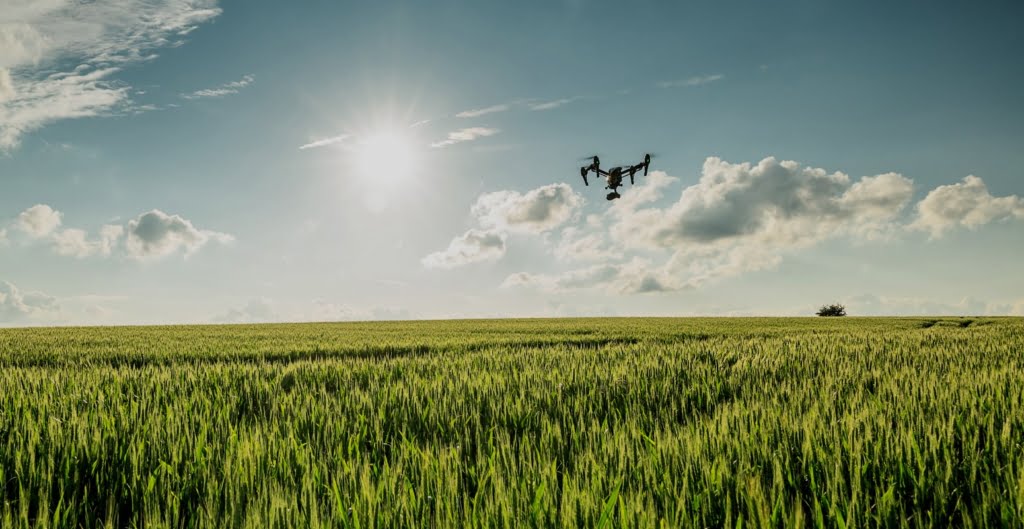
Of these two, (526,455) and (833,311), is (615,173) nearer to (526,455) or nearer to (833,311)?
(526,455)

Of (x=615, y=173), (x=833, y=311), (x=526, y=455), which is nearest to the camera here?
→ (x=526, y=455)

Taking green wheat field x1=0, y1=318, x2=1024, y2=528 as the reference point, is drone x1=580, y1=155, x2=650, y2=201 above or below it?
above

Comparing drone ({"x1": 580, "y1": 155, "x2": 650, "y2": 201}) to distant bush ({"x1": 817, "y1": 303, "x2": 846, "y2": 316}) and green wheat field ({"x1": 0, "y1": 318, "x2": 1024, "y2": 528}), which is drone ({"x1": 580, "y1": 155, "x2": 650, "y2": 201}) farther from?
distant bush ({"x1": 817, "y1": 303, "x2": 846, "y2": 316})

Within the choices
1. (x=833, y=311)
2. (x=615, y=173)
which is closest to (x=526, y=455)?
(x=615, y=173)

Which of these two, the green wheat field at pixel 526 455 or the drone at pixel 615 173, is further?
the drone at pixel 615 173

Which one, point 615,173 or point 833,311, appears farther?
point 833,311

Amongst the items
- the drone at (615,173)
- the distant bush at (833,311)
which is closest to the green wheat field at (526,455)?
the drone at (615,173)

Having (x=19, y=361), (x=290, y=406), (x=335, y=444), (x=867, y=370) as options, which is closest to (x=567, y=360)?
(x=867, y=370)

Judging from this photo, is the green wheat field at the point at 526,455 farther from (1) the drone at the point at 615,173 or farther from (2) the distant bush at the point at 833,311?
(2) the distant bush at the point at 833,311

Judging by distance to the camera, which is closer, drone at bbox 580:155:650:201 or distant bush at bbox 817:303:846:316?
drone at bbox 580:155:650:201

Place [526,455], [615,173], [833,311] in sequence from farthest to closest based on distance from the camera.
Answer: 1. [833,311]
2. [615,173]
3. [526,455]

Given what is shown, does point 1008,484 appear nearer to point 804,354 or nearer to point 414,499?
point 414,499

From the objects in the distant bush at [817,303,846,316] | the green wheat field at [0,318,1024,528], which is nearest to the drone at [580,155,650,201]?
the green wheat field at [0,318,1024,528]

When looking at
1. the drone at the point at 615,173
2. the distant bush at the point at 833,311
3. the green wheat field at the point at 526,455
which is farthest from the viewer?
the distant bush at the point at 833,311
